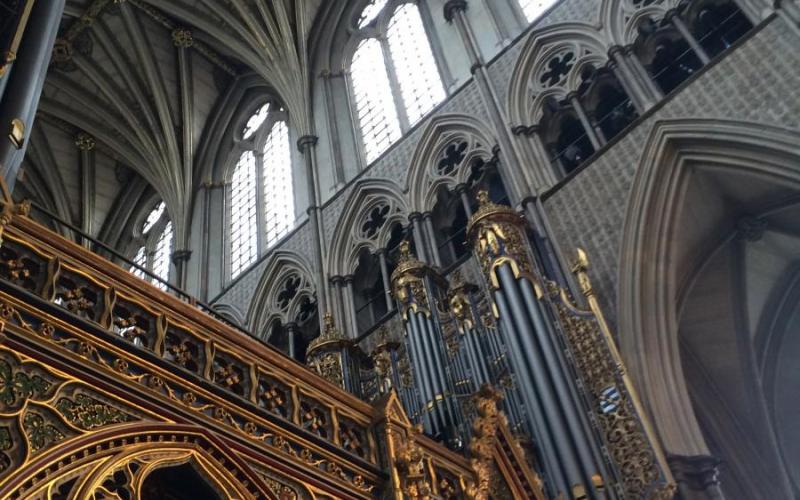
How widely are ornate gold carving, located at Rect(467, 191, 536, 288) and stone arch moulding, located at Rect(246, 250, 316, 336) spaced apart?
4270mm

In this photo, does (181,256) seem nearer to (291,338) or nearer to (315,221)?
(315,221)

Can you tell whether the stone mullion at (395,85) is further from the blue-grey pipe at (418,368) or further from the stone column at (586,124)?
the blue-grey pipe at (418,368)

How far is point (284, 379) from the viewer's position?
188 inches

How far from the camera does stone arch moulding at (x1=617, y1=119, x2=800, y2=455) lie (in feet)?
24.2

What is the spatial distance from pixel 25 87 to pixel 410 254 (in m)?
5.28

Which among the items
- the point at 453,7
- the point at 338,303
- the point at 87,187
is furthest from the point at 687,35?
the point at 87,187

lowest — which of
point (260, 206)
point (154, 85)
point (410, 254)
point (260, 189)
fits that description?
point (410, 254)

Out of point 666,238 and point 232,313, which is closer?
point 666,238

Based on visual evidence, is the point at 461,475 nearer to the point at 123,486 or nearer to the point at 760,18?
the point at 123,486

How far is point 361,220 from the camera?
12047mm

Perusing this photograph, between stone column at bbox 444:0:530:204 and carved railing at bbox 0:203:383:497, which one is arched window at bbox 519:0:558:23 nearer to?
stone column at bbox 444:0:530:204

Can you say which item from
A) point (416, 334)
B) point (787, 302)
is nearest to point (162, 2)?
point (416, 334)

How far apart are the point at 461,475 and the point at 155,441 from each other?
2.28 meters

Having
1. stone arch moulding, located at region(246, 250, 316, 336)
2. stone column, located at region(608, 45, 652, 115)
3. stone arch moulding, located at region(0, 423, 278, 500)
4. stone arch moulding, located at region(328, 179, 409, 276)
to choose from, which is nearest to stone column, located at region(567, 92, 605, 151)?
stone column, located at region(608, 45, 652, 115)
